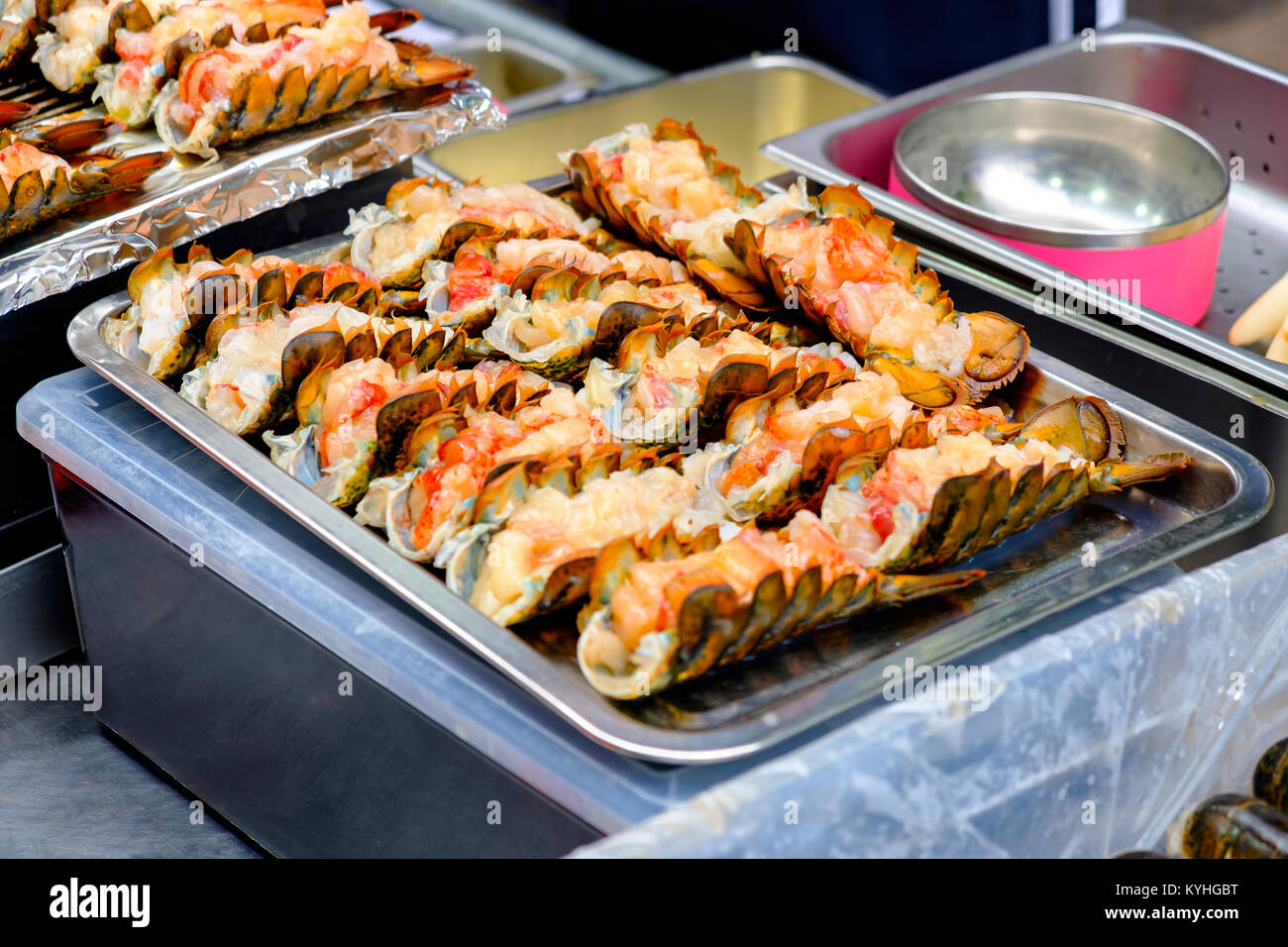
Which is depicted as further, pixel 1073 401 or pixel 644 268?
pixel 644 268

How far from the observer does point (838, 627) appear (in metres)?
1.16

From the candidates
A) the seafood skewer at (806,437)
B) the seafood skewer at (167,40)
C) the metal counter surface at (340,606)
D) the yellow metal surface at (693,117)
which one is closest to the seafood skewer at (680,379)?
the seafood skewer at (806,437)

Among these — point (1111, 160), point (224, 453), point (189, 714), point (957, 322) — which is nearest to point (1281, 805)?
point (957, 322)

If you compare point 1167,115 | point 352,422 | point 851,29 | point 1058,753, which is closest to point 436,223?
point 352,422

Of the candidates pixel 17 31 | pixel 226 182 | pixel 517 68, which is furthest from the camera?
pixel 517 68

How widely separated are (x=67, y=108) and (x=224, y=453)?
86cm

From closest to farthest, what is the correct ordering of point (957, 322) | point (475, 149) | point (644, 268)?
point (957, 322), point (644, 268), point (475, 149)

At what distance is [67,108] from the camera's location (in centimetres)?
188

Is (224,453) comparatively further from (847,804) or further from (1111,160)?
(1111,160)

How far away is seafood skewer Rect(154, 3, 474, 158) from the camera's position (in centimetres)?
177

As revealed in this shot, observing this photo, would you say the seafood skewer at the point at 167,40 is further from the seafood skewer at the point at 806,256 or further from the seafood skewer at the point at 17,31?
the seafood skewer at the point at 806,256

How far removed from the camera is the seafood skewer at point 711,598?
1033 millimetres

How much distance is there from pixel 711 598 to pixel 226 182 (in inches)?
40.2

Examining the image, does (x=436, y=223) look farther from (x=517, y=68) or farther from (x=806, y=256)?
(x=517, y=68)
